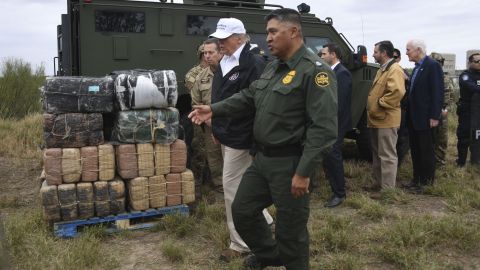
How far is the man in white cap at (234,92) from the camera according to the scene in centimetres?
352

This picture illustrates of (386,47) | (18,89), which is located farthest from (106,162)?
(18,89)

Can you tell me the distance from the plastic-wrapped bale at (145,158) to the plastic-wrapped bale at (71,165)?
1.68ft

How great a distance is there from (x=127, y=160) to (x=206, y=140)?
4.28ft

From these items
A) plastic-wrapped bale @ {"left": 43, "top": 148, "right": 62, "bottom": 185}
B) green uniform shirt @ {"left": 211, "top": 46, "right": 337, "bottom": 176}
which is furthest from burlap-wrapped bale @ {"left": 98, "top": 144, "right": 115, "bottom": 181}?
green uniform shirt @ {"left": 211, "top": 46, "right": 337, "bottom": 176}

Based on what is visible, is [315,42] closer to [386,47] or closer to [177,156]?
[386,47]

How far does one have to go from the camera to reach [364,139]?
7.08m

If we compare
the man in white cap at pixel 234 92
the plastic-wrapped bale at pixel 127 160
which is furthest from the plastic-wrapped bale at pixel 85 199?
the man in white cap at pixel 234 92

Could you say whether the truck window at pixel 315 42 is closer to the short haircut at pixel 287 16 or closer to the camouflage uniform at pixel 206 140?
the camouflage uniform at pixel 206 140

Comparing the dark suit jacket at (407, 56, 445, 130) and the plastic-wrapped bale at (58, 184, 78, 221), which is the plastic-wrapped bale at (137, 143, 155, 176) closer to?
the plastic-wrapped bale at (58, 184, 78, 221)

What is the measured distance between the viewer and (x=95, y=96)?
4301 mm

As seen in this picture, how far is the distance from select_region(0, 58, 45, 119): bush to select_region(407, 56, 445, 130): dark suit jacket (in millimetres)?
8869

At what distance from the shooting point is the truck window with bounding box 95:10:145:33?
5566mm

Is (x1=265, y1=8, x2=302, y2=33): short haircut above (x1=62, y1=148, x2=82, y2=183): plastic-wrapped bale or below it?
above

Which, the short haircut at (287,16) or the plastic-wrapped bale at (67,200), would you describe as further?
the plastic-wrapped bale at (67,200)
